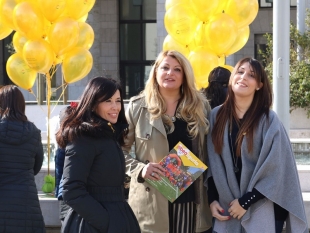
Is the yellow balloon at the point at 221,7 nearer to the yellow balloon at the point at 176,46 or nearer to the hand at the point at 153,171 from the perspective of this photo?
the yellow balloon at the point at 176,46

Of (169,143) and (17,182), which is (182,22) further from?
(169,143)

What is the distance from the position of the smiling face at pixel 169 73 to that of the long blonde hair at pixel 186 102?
3 centimetres

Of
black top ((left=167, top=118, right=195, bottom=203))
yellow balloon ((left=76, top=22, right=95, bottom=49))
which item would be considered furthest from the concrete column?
yellow balloon ((left=76, top=22, right=95, bottom=49))

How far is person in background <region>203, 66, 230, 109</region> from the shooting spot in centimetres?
527

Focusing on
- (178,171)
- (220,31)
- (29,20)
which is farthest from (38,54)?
(178,171)

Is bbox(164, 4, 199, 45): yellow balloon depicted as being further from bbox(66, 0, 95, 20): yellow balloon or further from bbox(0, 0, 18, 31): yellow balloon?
bbox(0, 0, 18, 31): yellow balloon

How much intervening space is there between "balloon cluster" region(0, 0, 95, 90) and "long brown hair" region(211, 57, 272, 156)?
4.05m

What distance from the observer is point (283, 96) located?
6535 millimetres

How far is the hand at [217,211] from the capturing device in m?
4.01

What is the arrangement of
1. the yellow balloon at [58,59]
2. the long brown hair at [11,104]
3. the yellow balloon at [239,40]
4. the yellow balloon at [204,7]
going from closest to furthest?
1. the long brown hair at [11,104]
2. the yellow balloon at [204,7]
3. the yellow balloon at [239,40]
4. the yellow balloon at [58,59]

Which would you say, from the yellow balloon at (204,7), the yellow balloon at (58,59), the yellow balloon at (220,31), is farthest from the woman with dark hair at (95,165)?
the yellow balloon at (58,59)

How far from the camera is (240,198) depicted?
13.0 feet

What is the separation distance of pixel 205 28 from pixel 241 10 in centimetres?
55

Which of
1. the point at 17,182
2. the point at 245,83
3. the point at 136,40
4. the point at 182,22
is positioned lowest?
the point at 17,182
